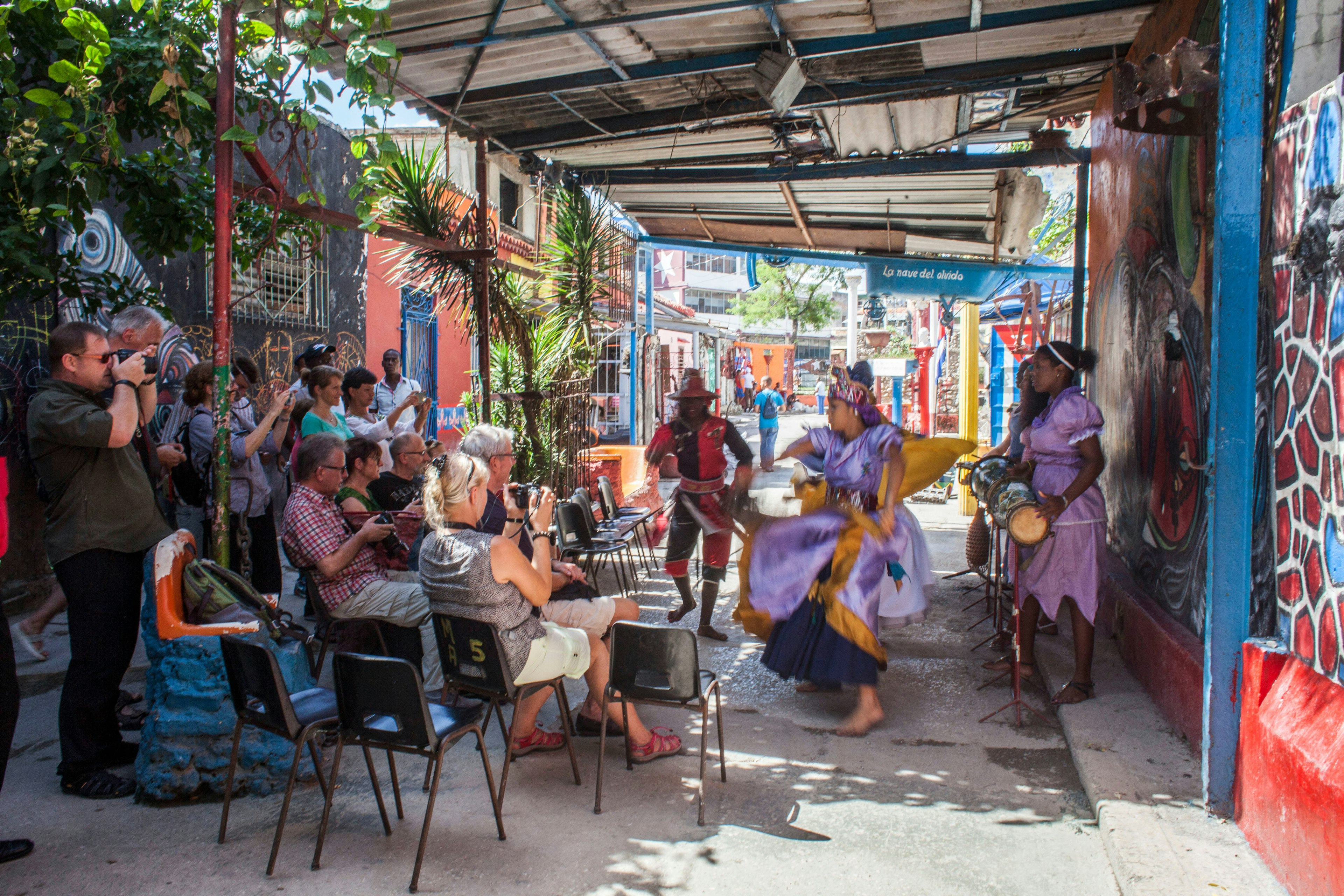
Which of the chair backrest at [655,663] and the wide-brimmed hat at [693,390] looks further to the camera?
the wide-brimmed hat at [693,390]

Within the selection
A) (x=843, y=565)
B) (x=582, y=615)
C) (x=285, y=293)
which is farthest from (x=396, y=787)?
(x=285, y=293)

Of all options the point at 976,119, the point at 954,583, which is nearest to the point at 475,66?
the point at 976,119

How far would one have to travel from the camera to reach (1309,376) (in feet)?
9.96

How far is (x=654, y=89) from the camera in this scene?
6312 mm

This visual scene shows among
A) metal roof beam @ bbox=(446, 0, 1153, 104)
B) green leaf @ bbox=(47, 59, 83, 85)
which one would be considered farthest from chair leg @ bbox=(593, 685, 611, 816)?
metal roof beam @ bbox=(446, 0, 1153, 104)

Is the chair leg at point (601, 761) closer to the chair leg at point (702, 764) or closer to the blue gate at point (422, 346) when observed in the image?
the chair leg at point (702, 764)

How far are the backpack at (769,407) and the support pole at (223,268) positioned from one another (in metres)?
14.9

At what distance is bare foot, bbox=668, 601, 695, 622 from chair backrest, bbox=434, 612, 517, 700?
2.85m

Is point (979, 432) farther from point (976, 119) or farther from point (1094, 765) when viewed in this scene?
point (1094, 765)

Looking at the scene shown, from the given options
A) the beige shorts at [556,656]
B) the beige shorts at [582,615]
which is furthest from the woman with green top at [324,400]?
the beige shorts at [556,656]

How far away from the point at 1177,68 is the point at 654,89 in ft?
11.9

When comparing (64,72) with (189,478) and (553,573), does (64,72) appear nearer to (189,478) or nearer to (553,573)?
(189,478)

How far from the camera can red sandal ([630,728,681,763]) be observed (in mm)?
4109

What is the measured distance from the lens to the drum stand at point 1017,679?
460cm
